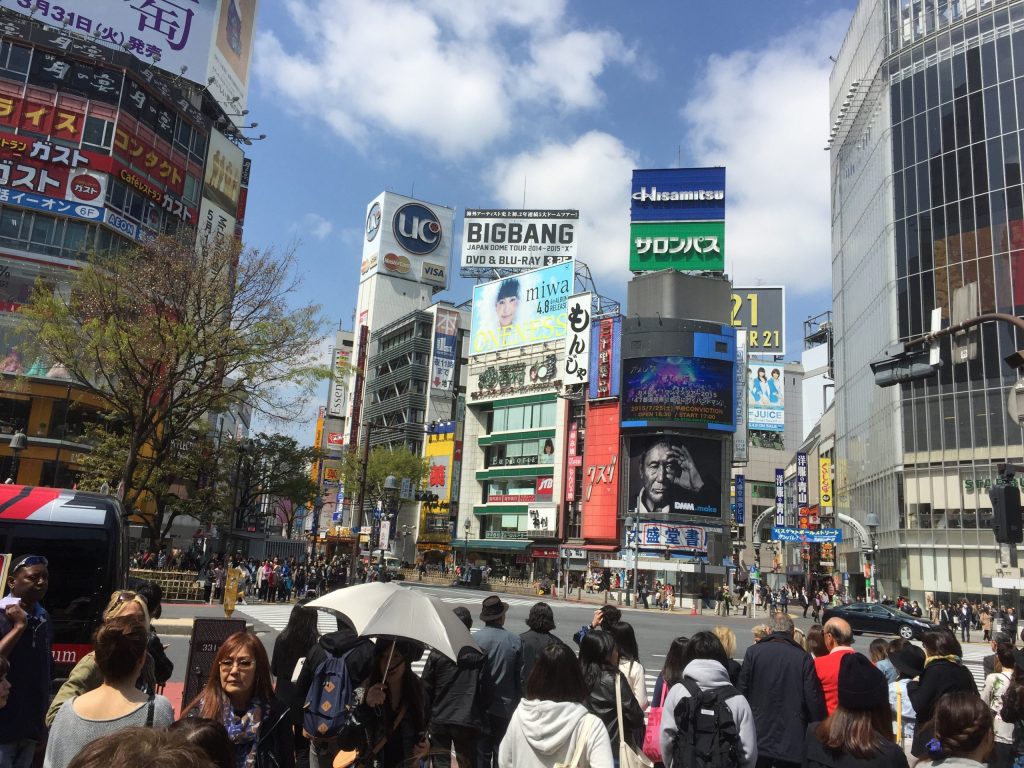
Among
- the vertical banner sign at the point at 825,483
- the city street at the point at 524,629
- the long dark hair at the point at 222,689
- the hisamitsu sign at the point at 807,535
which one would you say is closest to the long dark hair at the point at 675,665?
the long dark hair at the point at 222,689

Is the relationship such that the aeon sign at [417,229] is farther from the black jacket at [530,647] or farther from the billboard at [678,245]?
the black jacket at [530,647]

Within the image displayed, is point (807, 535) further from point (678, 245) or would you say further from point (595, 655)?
point (595, 655)

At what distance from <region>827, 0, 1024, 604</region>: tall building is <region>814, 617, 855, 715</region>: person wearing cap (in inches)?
Answer: 1716

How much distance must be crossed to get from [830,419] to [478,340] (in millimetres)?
42361

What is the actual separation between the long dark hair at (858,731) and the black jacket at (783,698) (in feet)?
6.23

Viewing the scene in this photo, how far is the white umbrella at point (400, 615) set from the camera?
5797 millimetres

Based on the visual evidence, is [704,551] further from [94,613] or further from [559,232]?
[94,613]

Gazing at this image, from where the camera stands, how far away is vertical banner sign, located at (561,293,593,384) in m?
67.0

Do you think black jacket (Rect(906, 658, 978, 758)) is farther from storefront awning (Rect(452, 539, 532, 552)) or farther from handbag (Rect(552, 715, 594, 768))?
storefront awning (Rect(452, 539, 532, 552))

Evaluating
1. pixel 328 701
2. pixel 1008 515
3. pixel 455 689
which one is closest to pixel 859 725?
pixel 455 689

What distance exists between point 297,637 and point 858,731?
4.17 m

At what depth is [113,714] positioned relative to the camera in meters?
3.76

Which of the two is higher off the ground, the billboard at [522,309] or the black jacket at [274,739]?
the billboard at [522,309]

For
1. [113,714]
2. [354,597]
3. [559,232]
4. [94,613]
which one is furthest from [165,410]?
[559,232]
